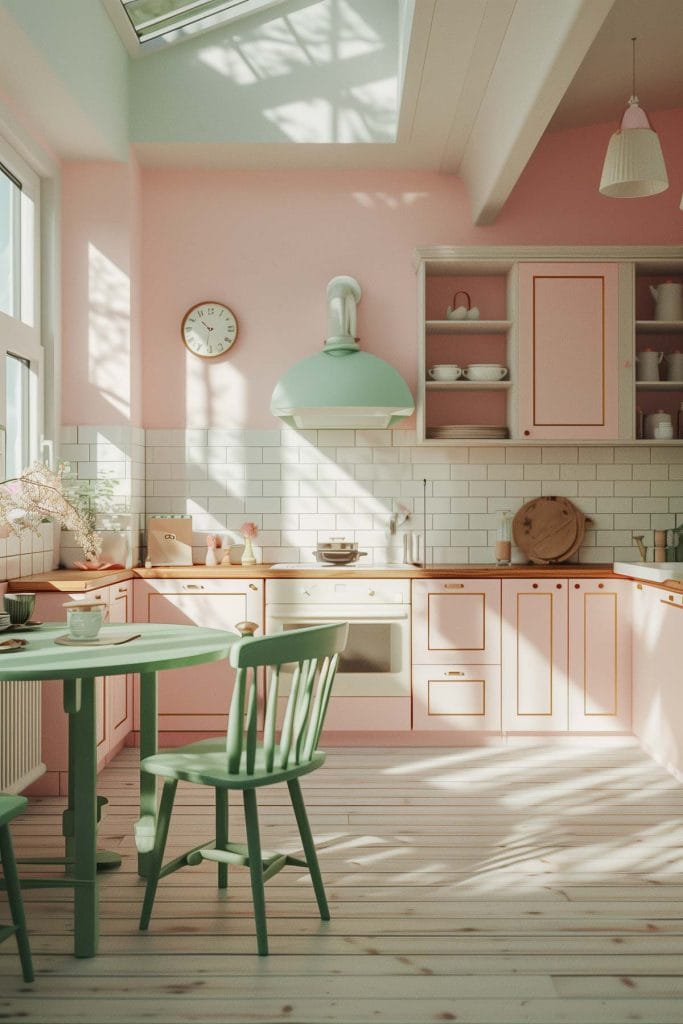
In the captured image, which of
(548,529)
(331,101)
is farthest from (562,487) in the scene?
(331,101)

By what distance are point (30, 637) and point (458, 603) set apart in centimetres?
240

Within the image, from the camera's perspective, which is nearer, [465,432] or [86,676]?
[86,676]

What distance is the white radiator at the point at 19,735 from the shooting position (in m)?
3.49

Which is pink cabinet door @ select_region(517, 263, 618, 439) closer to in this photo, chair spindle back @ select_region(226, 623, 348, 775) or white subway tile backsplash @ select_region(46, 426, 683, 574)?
white subway tile backsplash @ select_region(46, 426, 683, 574)

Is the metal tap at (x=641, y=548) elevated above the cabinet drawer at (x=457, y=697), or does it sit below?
above

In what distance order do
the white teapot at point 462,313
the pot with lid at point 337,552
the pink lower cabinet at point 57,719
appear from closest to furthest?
the pink lower cabinet at point 57,719, the pot with lid at point 337,552, the white teapot at point 462,313

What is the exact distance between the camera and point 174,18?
480 centimetres

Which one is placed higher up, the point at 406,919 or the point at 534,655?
the point at 534,655

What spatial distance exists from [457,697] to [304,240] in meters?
2.74

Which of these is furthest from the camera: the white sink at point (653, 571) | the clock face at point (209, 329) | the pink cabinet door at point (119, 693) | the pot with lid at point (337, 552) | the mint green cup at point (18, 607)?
the clock face at point (209, 329)

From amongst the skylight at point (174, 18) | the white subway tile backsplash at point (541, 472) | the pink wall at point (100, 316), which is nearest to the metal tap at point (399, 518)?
the white subway tile backsplash at point (541, 472)

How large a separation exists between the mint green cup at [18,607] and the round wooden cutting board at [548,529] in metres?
2.94

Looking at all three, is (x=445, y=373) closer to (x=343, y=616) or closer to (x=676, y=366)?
(x=676, y=366)

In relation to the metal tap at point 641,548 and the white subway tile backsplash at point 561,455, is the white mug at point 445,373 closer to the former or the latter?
the white subway tile backsplash at point 561,455
